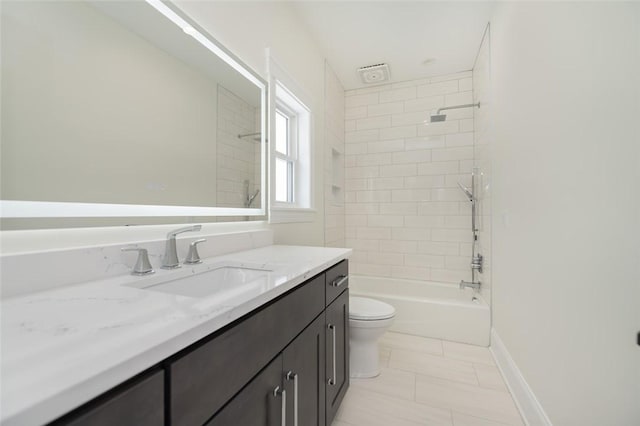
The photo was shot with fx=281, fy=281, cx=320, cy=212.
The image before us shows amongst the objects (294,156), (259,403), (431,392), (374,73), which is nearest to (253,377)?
(259,403)

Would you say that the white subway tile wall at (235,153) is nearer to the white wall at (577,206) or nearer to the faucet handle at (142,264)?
the faucet handle at (142,264)

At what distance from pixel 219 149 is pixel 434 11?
77.7 inches

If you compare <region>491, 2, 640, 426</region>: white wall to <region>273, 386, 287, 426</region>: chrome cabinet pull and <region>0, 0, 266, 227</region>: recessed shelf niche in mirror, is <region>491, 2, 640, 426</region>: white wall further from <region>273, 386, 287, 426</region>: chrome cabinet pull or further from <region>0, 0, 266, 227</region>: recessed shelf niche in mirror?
<region>0, 0, 266, 227</region>: recessed shelf niche in mirror

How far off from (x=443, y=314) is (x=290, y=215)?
1661mm

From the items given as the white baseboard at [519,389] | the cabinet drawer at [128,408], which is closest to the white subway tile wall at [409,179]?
the white baseboard at [519,389]

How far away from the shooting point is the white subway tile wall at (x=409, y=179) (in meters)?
3.01

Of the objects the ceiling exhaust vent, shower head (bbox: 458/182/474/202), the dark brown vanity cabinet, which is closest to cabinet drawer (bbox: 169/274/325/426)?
the dark brown vanity cabinet

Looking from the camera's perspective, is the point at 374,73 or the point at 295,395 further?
the point at 374,73

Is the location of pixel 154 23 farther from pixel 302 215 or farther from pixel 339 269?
pixel 302 215

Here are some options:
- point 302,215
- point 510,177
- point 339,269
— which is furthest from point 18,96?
point 510,177

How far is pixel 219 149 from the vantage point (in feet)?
4.71

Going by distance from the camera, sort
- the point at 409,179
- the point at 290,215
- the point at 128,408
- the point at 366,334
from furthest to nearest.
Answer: the point at 409,179
the point at 290,215
the point at 366,334
the point at 128,408

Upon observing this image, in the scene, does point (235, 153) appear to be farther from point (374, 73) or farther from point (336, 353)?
point (374, 73)

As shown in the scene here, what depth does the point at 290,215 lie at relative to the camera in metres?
2.02
